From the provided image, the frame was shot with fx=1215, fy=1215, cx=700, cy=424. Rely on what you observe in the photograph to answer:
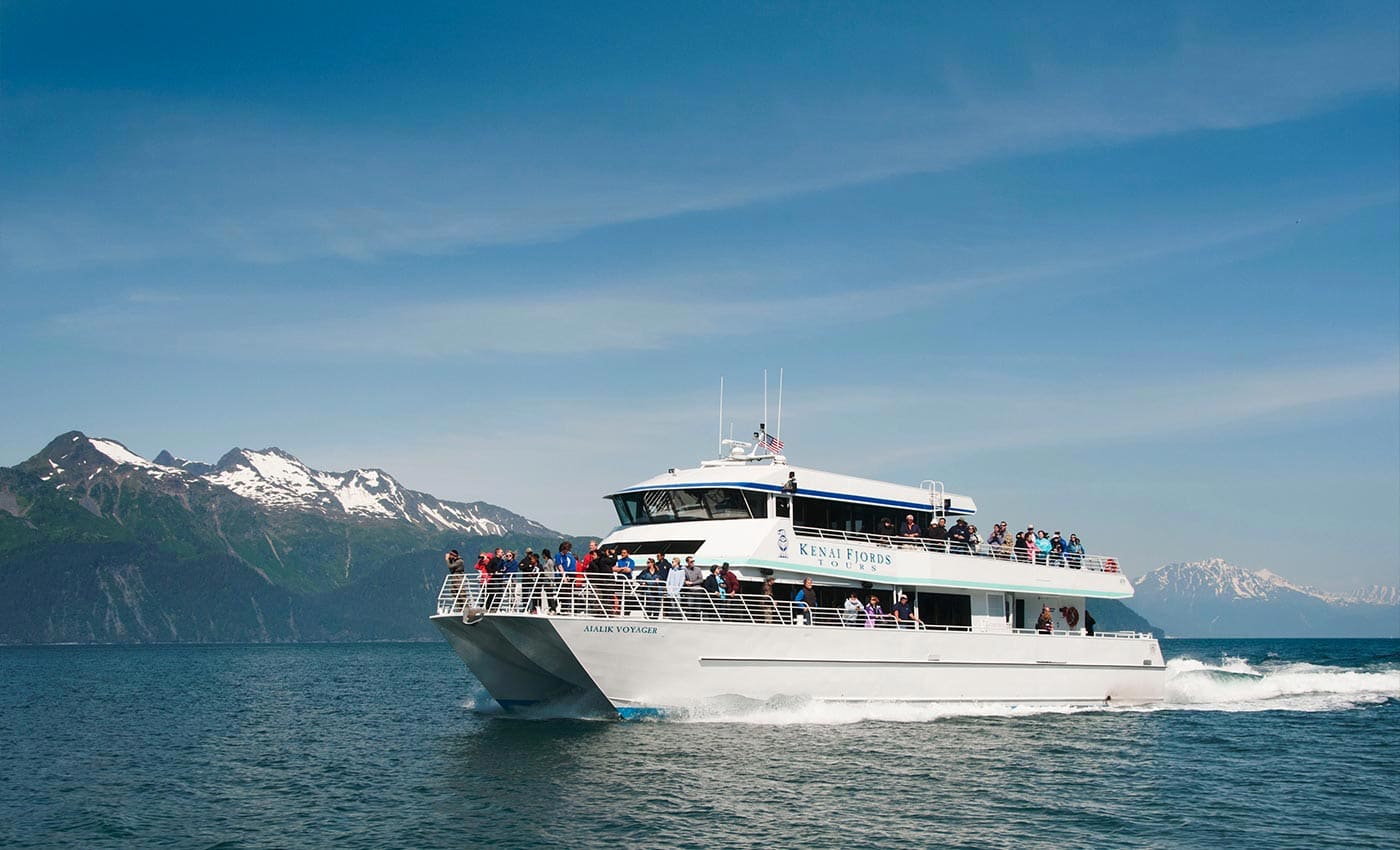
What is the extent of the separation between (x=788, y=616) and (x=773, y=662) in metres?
1.41

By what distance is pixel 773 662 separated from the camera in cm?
2511

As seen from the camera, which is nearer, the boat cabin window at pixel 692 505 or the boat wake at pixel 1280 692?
the boat cabin window at pixel 692 505

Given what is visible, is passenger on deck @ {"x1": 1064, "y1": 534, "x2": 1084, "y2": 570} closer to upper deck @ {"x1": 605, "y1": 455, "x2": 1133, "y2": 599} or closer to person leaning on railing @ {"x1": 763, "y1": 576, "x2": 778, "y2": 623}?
upper deck @ {"x1": 605, "y1": 455, "x2": 1133, "y2": 599}

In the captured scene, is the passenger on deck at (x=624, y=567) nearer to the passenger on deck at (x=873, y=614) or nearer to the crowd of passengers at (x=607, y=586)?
the crowd of passengers at (x=607, y=586)

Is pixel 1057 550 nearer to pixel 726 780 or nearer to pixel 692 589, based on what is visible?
pixel 692 589

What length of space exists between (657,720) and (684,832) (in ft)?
25.4

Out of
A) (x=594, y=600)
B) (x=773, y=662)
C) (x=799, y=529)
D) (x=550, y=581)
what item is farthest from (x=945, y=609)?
(x=550, y=581)

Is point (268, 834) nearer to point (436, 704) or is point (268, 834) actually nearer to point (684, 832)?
point (684, 832)

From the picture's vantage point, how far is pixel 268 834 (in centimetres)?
1719

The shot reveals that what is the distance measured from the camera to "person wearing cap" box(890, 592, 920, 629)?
91.7ft

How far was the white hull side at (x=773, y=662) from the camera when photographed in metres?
23.5

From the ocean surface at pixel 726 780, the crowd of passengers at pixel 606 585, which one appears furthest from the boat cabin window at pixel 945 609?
the crowd of passengers at pixel 606 585

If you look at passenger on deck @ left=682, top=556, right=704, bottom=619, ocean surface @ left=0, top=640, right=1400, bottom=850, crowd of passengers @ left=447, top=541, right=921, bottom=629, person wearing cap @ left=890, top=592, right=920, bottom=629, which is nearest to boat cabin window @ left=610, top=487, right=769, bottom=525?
crowd of passengers @ left=447, top=541, right=921, bottom=629

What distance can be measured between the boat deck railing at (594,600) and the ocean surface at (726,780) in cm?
203
